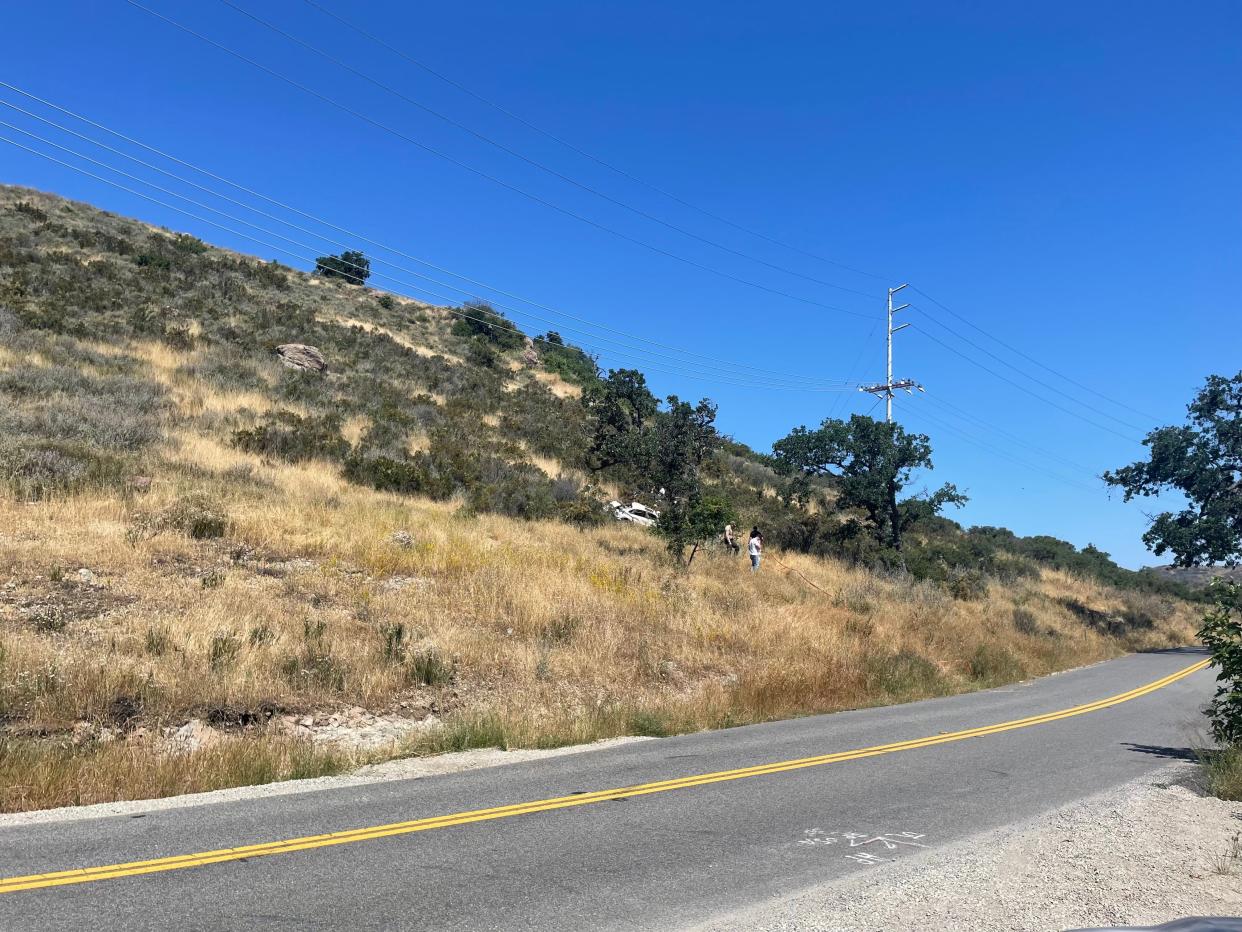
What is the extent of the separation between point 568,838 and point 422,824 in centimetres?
120

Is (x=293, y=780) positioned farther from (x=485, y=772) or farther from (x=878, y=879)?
(x=878, y=879)

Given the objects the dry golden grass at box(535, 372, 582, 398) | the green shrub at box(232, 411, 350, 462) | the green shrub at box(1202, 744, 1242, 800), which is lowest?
the green shrub at box(1202, 744, 1242, 800)

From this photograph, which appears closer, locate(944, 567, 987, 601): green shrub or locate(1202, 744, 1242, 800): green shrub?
locate(1202, 744, 1242, 800): green shrub

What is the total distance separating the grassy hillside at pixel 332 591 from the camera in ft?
30.8

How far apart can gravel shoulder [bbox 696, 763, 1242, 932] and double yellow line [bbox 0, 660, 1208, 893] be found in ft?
8.51

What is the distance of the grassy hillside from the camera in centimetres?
938

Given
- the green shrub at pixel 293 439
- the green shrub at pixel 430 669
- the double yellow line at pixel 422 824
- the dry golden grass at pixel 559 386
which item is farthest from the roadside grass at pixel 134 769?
the dry golden grass at pixel 559 386

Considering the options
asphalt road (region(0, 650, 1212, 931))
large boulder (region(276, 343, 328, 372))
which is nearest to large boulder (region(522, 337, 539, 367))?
large boulder (region(276, 343, 328, 372))

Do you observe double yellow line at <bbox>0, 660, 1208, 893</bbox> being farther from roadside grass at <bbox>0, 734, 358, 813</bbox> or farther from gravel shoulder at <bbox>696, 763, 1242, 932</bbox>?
gravel shoulder at <bbox>696, 763, 1242, 932</bbox>

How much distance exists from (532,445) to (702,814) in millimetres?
27681

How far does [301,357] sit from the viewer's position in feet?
113

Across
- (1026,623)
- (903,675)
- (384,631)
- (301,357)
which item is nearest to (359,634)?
(384,631)

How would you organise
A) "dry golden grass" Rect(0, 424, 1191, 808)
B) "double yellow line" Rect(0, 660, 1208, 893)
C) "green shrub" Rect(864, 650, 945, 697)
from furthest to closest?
"green shrub" Rect(864, 650, 945, 697), "dry golden grass" Rect(0, 424, 1191, 808), "double yellow line" Rect(0, 660, 1208, 893)

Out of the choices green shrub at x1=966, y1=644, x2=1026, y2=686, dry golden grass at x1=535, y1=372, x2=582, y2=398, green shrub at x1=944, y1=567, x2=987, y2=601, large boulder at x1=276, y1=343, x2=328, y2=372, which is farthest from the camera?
dry golden grass at x1=535, y1=372, x2=582, y2=398
